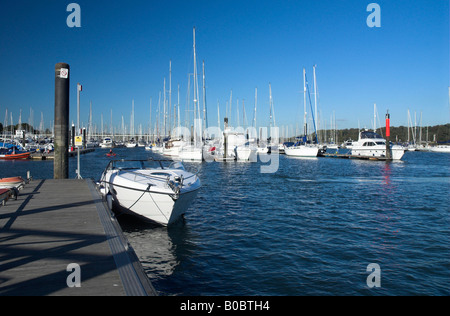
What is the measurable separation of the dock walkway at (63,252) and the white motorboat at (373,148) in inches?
2004

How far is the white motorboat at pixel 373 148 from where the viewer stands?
51406 millimetres

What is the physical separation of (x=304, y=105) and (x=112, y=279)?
193 feet

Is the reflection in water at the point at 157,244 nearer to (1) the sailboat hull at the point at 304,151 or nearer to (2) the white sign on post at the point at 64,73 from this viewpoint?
(2) the white sign on post at the point at 64,73

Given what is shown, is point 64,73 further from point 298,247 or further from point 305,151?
point 305,151

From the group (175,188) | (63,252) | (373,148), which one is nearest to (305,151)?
(373,148)

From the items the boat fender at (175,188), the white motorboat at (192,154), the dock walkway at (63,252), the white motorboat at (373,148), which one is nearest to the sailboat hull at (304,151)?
the white motorboat at (373,148)

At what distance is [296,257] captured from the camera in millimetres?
9227

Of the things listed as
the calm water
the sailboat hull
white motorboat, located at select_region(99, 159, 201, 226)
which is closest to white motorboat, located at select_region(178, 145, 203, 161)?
the sailboat hull

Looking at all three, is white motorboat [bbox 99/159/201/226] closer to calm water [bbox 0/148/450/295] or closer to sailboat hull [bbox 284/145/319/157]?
calm water [bbox 0/148/450/295]

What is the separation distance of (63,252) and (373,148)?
55.2 metres

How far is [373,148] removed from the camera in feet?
178

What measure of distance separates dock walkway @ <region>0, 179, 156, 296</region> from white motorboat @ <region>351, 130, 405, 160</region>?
5089 cm
